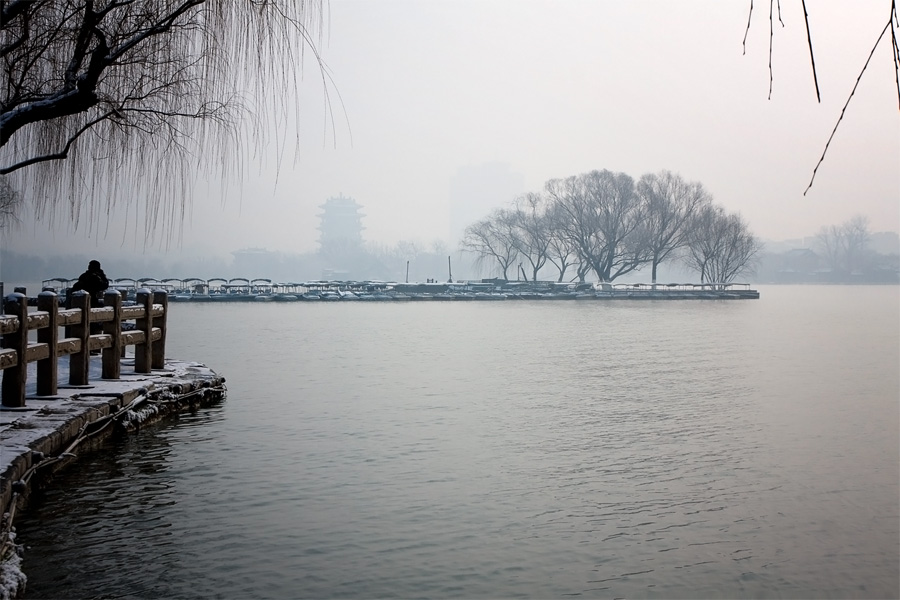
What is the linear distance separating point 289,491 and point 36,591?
3.41 meters

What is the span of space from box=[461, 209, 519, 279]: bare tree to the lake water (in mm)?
74605

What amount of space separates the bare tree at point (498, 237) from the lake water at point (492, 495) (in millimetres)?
74605

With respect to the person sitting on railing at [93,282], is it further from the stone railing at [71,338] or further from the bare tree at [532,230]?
the bare tree at [532,230]

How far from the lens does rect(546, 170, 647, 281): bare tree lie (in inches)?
3396

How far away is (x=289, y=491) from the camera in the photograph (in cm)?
991

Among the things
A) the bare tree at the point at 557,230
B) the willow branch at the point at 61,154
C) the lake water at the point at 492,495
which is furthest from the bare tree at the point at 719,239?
the willow branch at the point at 61,154

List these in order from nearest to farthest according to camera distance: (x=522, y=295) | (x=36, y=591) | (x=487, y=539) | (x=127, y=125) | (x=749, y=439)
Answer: (x=36, y=591)
(x=487, y=539)
(x=127, y=125)
(x=749, y=439)
(x=522, y=295)

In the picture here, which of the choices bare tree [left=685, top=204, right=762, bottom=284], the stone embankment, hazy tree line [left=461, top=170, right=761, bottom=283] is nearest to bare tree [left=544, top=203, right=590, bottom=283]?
hazy tree line [left=461, top=170, right=761, bottom=283]

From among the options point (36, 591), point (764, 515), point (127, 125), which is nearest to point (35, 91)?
point (127, 125)

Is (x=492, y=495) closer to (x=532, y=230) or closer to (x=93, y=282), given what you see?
(x=93, y=282)

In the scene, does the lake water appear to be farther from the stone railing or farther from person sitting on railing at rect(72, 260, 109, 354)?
person sitting on railing at rect(72, 260, 109, 354)

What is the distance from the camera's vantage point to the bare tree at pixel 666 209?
86.2 m

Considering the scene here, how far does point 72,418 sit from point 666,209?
3169 inches

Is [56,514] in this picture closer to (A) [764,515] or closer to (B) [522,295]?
(A) [764,515]
